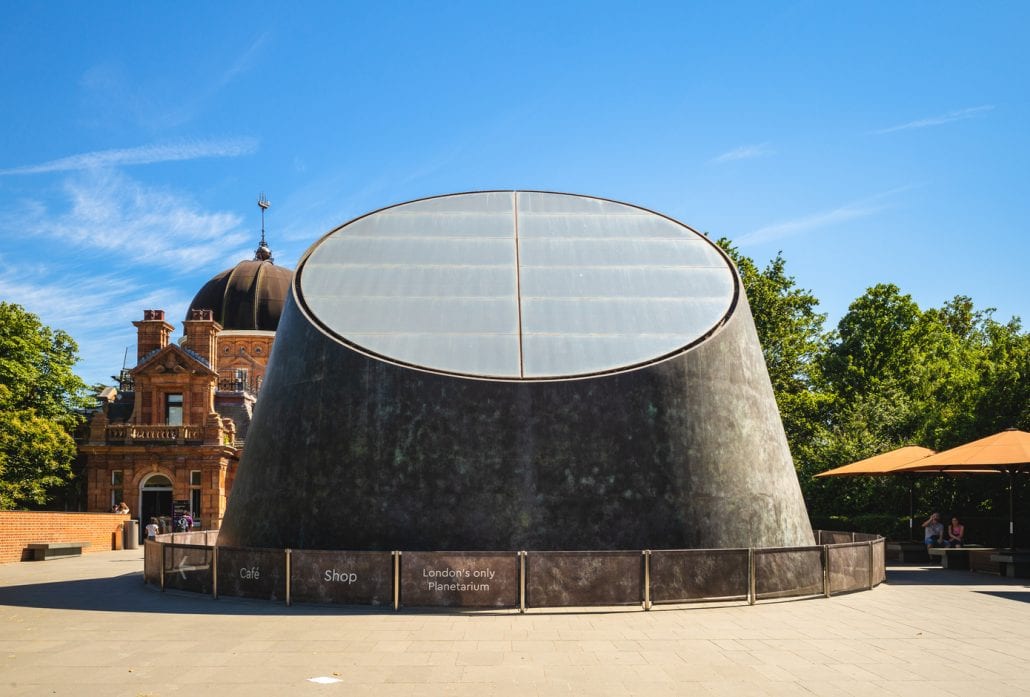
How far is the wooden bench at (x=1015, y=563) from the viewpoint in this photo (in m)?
20.2

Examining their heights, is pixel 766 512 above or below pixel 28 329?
below

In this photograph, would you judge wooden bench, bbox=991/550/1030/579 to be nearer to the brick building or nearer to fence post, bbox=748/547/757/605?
fence post, bbox=748/547/757/605

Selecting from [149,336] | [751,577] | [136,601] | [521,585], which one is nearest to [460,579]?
[521,585]

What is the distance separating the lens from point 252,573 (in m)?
14.4

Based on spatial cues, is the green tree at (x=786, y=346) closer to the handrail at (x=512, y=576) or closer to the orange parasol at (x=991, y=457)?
the orange parasol at (x=991, y=457)

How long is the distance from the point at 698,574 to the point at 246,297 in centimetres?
6443

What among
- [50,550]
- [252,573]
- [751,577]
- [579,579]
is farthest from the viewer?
[50,550]

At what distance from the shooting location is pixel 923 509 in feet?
108

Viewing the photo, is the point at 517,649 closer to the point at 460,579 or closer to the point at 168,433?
the point at 460,579

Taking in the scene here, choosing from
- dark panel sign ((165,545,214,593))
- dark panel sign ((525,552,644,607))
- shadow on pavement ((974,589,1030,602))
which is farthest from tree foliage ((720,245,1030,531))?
dark panel sign ((165,545,214,593))

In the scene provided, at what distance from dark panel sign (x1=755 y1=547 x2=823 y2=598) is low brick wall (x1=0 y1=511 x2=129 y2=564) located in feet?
74.3

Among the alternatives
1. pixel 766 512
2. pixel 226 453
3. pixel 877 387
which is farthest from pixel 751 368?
pixel 226 453

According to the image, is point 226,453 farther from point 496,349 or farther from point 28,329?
point 496,349

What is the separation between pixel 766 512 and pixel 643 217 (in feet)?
28.2
